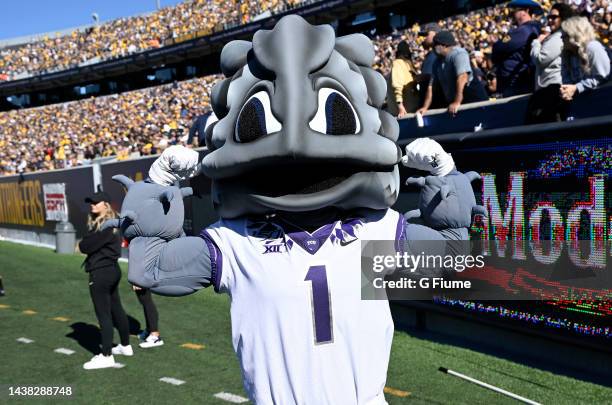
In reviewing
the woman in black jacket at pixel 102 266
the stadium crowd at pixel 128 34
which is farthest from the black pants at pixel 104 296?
the stadium crowd at pixel 128 34

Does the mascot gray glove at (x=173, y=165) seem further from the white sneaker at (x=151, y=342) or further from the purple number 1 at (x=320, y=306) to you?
the white sneaker at (x=151, y=342)

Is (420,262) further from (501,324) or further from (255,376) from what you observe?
(501,324)

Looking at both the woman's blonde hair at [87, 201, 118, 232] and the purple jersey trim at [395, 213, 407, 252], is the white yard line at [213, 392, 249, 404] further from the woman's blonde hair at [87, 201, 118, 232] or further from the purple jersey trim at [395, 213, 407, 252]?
the purple jersey trim at [395, 213, 407, 252]

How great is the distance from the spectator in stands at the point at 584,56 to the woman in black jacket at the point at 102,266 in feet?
14.3

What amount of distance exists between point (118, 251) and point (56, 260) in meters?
8.36

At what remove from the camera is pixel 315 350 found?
97.3 inches

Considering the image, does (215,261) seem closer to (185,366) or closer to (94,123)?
(185,366)

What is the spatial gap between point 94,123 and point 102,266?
→ 29521 mm

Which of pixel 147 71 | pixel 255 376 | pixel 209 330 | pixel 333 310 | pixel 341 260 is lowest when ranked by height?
pixel 209 330

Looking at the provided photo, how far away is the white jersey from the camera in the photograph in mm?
2477

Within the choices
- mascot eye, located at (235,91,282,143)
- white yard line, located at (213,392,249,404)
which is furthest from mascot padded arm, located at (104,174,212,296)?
white yard line, located at (213,392,249,404)

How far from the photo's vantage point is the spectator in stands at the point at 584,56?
509 cm

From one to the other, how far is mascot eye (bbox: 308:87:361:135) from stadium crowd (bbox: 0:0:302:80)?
1196 inches

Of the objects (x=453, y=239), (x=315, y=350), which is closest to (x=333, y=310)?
(x=315, y=350)
